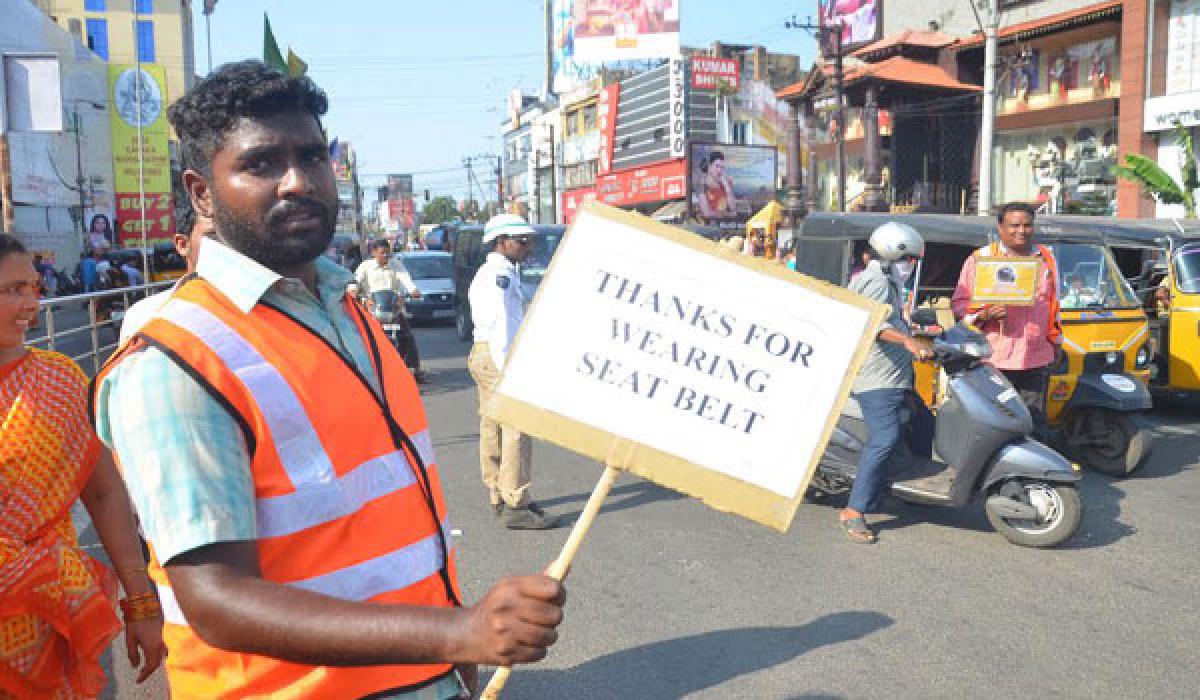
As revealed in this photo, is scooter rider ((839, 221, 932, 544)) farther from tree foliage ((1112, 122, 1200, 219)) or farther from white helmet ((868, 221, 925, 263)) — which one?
tree foliage ((1112, 122, 1200, 219))

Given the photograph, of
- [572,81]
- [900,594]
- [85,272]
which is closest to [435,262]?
[85,272]

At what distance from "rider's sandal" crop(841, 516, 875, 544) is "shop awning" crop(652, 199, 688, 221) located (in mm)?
34843

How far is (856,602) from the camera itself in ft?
14.6

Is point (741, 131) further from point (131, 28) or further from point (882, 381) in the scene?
point (882, 381)

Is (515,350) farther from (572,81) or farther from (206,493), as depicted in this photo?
(572,81)

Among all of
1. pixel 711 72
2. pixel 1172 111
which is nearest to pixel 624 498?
pixel 1172 111

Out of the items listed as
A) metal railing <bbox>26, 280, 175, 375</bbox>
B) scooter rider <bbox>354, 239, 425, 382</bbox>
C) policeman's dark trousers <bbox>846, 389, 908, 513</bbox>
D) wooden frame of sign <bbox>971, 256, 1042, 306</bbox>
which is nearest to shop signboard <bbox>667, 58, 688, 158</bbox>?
scooter rider <bbox>354, 239, 425, 382</bbox>

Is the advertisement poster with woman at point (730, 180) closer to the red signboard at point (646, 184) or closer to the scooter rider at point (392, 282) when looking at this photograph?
the red signboard at point (646, 184)

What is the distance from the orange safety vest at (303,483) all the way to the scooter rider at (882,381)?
14.1 ft

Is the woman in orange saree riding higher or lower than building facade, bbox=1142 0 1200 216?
lower

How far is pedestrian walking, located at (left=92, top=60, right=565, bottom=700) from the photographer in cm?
122

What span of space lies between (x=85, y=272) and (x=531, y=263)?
11.3m

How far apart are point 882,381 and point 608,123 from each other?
5130cm

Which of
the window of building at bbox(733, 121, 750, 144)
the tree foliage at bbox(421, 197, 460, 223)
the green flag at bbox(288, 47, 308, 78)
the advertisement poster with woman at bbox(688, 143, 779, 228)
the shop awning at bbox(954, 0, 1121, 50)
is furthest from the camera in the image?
the tree foliage at bbox(421, 197, 460, 223)
